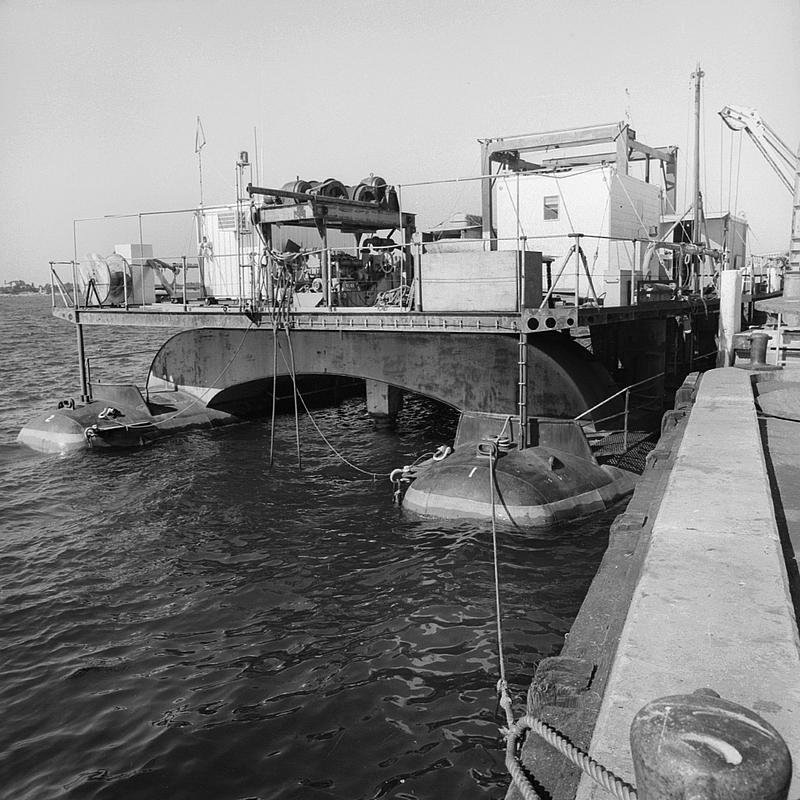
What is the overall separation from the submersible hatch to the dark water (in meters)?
0.36

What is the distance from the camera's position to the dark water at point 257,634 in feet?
24.8

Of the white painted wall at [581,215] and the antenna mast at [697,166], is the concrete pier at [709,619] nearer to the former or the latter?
the white painted wall at [581,215]

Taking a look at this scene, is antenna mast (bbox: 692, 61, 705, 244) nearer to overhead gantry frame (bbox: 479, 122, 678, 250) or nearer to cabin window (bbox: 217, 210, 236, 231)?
overhead gantry frame (bbox: 479, 122, 678, 250)

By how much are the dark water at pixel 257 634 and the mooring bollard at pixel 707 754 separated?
189 inches

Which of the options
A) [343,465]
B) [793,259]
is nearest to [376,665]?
[343,465]

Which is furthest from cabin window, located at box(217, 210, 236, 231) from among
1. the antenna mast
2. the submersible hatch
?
the antenna mast

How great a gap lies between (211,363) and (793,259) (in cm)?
2805

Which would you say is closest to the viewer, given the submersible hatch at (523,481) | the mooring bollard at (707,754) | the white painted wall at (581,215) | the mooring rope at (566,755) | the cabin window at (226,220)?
the mooring bollard at (707,754)

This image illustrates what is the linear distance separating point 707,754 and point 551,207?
2032 centimetres

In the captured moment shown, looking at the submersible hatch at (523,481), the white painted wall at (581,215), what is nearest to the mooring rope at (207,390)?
the submersible hatch at (523,481)

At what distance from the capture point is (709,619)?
15.3ft

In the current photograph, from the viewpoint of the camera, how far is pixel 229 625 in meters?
10.6

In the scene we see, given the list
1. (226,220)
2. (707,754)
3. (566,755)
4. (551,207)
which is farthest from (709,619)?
(226,220)

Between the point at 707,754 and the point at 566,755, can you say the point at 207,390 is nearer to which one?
the point at 566,755
